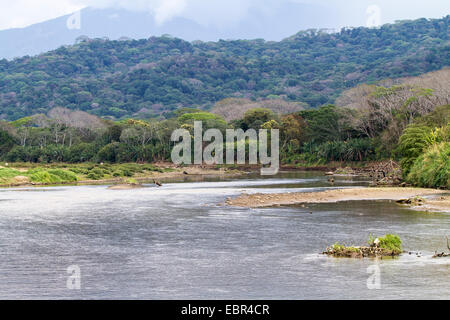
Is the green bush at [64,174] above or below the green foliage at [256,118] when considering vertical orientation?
below

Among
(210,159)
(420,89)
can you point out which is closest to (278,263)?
(420,89)

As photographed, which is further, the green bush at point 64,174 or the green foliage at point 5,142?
the green foliage at point 5,142

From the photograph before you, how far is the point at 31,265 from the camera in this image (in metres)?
18.2

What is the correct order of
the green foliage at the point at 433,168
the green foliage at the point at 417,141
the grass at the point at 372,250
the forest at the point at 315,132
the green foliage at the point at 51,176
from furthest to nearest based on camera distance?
the forest at the point at 315,132, the green foliage at the point at 51,176, the green foliage at the point at 417,141, the green foliage at the point at 433,168, the grass at the point at 372,250

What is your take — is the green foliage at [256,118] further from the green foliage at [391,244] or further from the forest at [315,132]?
the green foliage at [391,244]

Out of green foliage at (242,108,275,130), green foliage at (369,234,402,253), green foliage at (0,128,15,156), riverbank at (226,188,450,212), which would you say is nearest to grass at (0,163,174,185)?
riverbank at (226,188,450,212)

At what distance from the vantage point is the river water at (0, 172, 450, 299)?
14906 mm

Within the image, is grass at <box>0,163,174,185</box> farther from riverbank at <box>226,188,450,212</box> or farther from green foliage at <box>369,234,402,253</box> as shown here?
green foliage at <box>369,234,402,253</box>

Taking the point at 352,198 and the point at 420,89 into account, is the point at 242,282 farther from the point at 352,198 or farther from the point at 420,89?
the point at 420,89

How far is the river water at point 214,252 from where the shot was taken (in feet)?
48.9

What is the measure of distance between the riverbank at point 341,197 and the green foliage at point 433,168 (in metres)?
1.63

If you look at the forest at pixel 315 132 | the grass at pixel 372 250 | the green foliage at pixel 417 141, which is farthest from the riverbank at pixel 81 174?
the grass at pixel 372 250

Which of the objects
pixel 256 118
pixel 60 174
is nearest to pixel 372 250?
pixel 60 174

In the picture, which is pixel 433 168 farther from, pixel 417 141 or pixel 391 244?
pixel 391 244
